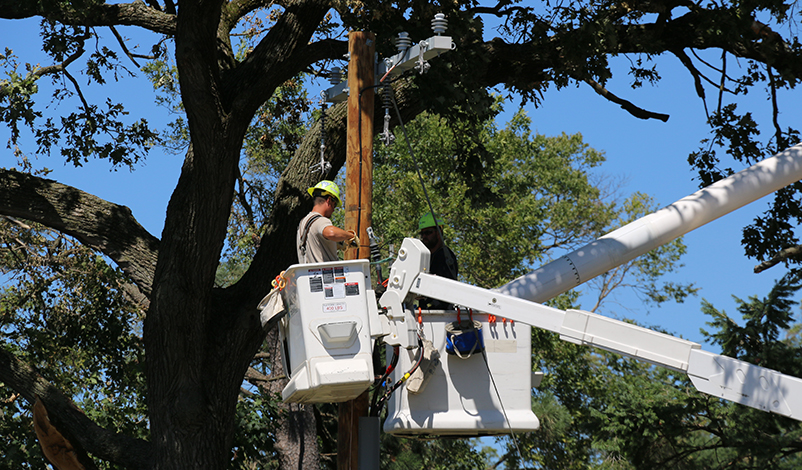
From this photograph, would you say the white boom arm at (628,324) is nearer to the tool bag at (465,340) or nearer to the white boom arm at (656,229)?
the white boom arm at (656,229)

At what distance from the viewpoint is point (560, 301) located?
2298cm

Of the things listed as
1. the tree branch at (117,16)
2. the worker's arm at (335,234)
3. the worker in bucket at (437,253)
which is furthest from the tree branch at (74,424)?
the tree branch at (117,16)

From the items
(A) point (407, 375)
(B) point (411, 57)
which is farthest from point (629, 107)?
(A) point (407, 375)

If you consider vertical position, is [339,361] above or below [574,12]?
below

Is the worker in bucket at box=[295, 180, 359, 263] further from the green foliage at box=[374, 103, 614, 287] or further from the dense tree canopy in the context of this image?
the green foliage at box=[374, 103, 614, 287]

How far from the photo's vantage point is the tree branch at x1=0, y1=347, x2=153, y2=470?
8883mm

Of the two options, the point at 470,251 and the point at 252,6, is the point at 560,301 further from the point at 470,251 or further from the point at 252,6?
the point at 252,6

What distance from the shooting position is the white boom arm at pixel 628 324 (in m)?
5.97

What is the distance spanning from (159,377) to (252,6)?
5.52 m

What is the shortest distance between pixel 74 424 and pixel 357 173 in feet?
14.3

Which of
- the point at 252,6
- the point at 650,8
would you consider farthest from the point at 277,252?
the point at 650,8

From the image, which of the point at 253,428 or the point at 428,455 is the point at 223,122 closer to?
the point at 253,428

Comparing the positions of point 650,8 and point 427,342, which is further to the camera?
point 650,8

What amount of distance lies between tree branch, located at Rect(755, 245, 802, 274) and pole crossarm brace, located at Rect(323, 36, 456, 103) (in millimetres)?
6584
